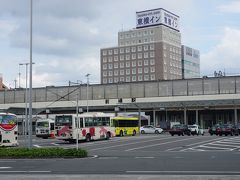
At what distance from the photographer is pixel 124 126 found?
191 feet

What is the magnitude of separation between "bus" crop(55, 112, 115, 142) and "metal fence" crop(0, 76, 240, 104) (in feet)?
139

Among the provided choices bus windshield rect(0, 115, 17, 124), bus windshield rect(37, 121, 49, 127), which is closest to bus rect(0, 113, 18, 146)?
bus windshield rect(0, 115, 17, 124)

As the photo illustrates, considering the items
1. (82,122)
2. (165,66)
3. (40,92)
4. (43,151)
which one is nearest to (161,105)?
(40,92)

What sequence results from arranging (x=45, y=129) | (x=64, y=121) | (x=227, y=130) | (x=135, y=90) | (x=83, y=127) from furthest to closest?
(x=135, y=90) < (x=45, y=129) < (x=227, y=130) < (x=83, y=127) < (x=64, y=121)

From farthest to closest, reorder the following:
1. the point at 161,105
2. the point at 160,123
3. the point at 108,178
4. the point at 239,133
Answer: the point at 160,123, the point at 161,105, the point at 239,133, the point at 108,178

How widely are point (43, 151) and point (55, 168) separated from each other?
555cm

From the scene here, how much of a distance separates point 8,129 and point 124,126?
28.4 meters

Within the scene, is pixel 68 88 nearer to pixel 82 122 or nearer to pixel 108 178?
pixel 82 122

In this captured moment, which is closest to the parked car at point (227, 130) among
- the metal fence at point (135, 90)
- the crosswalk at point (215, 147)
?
the crosswalk at point (215, 147)

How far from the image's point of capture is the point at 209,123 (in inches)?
3794

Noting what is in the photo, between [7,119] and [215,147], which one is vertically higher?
[7,119]

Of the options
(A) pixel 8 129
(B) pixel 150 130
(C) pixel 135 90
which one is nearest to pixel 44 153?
(A) pixel 8 129

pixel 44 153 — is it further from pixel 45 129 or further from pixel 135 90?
pixel 135 90

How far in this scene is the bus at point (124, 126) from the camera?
55.9 meters
